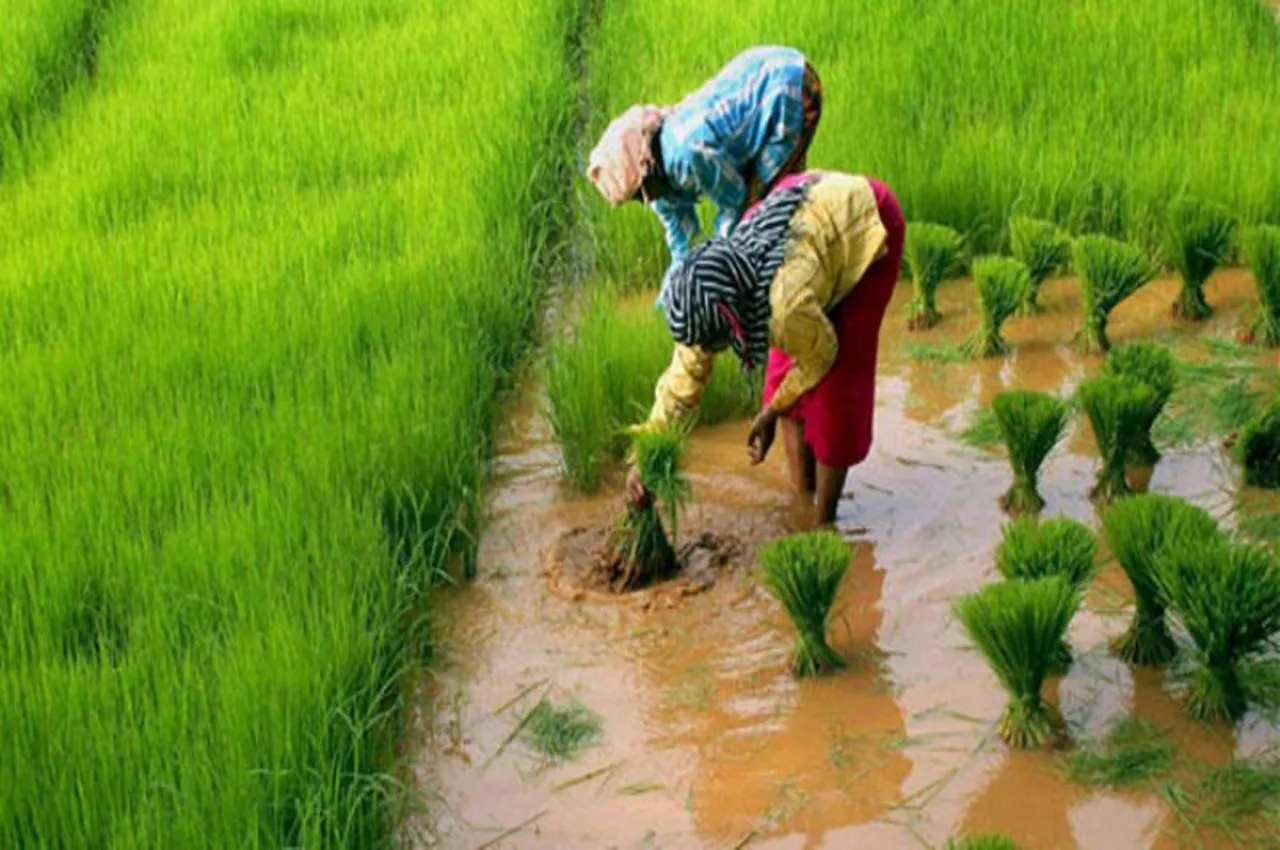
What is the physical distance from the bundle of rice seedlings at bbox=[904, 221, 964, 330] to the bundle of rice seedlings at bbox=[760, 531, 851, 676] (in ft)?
5.37

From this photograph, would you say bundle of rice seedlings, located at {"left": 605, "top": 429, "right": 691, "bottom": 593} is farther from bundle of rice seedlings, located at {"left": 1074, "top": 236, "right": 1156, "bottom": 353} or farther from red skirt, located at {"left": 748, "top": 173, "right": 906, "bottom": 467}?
bundle of rice seedlings, located at {"left": 1074, "top": 236, "right": 1156, "bottom": 353}

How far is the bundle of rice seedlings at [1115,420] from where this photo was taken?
11.3 ft

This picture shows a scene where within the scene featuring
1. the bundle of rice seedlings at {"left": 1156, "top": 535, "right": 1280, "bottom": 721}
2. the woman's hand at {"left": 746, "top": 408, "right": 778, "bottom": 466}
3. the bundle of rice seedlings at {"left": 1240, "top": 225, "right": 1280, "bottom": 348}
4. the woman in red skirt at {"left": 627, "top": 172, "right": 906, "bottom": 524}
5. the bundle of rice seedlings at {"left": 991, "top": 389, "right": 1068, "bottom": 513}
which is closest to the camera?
the bundle of rice seedlings at {"left": 1156, "top": 535, "right": 1280, "bottom": 721}

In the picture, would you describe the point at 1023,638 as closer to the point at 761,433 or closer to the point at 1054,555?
the point at 1054,555

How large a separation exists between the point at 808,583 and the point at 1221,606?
0.70m

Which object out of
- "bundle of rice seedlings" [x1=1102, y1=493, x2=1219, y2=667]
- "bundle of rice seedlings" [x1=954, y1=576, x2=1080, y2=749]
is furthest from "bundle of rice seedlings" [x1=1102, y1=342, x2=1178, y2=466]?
"bundle of rice seedlings" [x1=954, y1=576, x2=1080, y2=749]

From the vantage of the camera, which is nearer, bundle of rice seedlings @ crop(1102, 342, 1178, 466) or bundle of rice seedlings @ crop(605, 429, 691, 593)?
bundle of rice seedlings @ crop(605, 429, 691, 593)

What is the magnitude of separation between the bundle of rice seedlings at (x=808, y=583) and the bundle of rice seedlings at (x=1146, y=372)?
3.28ft

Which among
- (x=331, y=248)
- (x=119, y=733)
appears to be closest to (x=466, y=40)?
(x=331, y=248)

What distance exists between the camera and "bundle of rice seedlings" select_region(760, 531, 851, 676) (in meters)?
2.92

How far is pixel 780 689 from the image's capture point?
299 cm

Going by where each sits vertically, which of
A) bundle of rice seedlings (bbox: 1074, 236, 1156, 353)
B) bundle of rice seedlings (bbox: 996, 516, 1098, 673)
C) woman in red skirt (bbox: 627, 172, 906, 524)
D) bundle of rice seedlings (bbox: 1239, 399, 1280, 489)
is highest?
woman in red skirt (bbox: 627, 172, 906, 524)

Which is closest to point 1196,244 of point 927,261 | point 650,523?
point 927,261

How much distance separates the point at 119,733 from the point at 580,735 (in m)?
0.78
